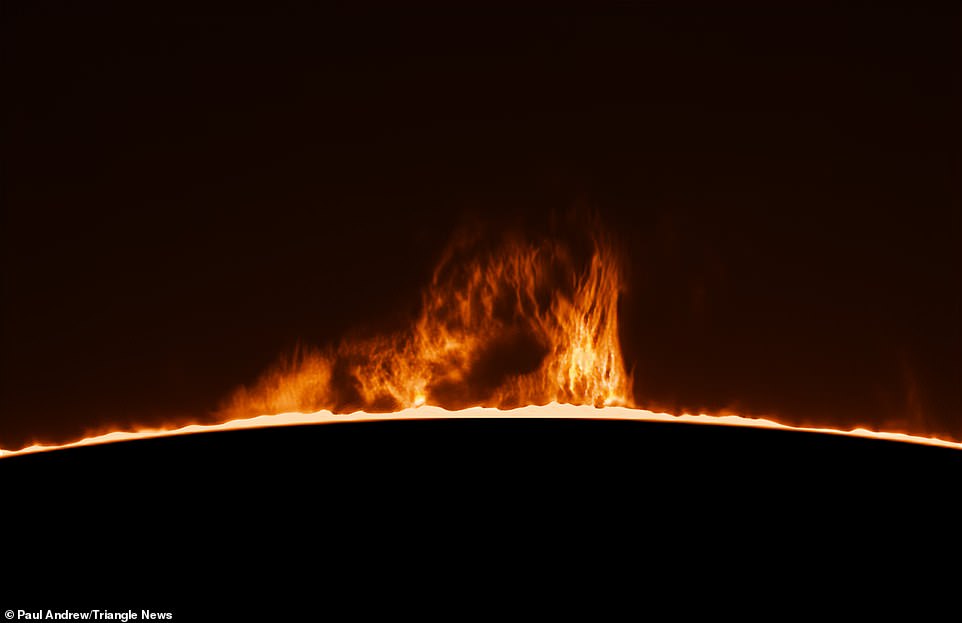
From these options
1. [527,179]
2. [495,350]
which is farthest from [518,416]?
[527,179]

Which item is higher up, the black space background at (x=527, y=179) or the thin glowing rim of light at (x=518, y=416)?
the black space background at (x=527, y=179)

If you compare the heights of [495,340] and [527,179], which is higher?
[527,179]

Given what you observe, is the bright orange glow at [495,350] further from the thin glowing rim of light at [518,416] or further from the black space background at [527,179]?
the black space background at [527,179]

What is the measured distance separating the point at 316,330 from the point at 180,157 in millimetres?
1266

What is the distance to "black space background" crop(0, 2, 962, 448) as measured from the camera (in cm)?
542

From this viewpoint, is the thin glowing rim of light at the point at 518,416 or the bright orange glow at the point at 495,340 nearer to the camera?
the thin glowing rim of light at the point at 518,416

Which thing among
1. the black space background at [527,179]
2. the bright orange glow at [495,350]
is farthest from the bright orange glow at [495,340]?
the black space background at [527,179]

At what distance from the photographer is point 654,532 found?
3.40 metres

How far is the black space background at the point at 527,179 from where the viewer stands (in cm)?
542

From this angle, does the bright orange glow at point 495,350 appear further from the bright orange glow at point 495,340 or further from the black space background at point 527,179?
the black space background at point 527,179

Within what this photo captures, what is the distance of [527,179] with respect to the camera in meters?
5.60

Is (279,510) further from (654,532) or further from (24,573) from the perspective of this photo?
(654,532)

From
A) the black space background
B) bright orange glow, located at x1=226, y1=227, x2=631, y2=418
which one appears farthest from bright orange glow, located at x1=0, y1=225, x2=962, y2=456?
the black space background

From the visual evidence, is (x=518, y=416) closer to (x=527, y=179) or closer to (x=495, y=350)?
(x=495, y=350)
